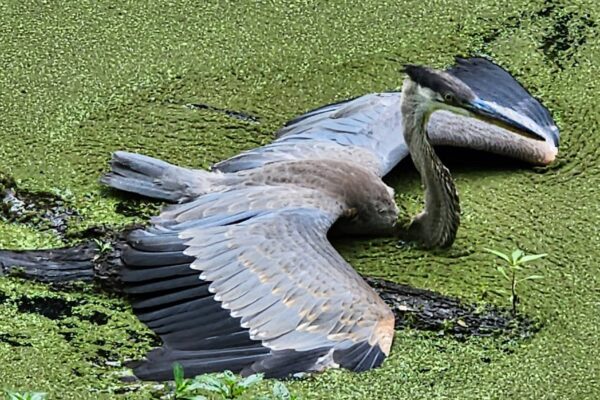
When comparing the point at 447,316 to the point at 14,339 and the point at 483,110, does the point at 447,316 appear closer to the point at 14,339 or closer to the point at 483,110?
the point at 483,110

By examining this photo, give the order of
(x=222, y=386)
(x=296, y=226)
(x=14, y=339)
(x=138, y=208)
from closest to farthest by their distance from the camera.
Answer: (x=222, y=386) → (x=14, y=339) → (x=296, y=226) → (x=138, y=208)

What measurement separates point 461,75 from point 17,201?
4.12 feet

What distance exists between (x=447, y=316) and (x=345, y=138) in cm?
66

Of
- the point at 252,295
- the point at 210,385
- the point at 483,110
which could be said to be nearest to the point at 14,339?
the point at 252,295

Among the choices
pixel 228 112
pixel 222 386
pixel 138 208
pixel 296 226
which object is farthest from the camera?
pixel 228 112

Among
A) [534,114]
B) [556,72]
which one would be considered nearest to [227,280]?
[534,114]

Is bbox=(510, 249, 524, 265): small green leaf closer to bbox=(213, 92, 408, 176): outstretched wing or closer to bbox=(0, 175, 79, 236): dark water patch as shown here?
bbox=(213, 92, 408, 176): outstretched wing

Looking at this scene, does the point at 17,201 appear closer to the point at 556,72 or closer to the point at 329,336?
the point at 329,336

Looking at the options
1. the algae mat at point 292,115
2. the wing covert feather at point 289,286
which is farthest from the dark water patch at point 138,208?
the wing covert feather at point 289,286

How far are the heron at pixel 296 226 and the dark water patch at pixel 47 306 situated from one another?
0.13 meters

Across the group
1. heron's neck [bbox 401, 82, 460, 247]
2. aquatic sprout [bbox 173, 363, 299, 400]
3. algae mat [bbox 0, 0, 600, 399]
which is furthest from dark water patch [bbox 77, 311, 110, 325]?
heron's neck [bbox 401, 82, 460, 247]

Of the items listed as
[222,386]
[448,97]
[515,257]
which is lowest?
[515,257]

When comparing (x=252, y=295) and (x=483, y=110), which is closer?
(x=252, y=295)

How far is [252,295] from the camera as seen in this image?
2.60 m
